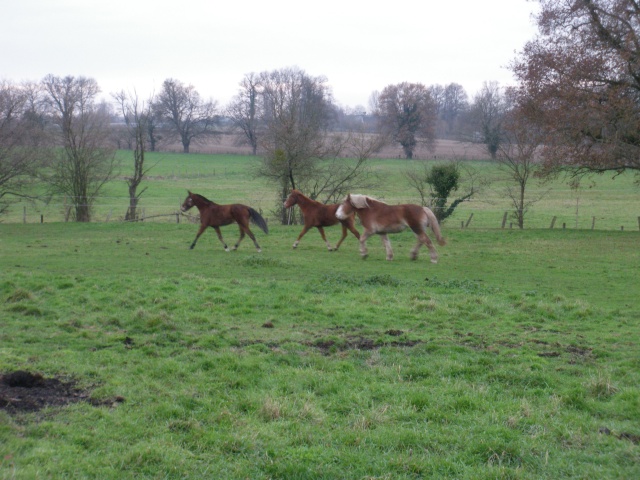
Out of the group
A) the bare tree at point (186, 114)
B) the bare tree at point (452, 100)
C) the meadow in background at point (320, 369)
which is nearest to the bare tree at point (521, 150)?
the meadow in background at point (320, 369)

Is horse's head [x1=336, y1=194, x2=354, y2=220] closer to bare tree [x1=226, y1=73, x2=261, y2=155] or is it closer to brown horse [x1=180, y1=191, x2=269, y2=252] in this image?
brown horse [x1=180, y1=191, x2=269, y2=252]

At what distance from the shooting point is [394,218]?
16484mm

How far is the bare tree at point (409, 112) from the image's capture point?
56375 mm

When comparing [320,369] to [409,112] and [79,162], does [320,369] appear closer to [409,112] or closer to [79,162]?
[79,162]

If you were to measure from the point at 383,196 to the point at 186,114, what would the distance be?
36573mm

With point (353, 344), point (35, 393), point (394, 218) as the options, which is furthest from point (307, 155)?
point (35, 393)

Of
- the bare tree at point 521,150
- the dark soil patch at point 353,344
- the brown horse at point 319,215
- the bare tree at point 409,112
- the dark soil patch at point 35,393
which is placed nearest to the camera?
the dark soil patch at point 35,393

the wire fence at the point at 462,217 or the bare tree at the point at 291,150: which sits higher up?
the bare tree at the point at 291,150

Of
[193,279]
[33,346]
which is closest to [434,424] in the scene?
[33,346]

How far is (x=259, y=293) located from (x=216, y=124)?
2445 inches

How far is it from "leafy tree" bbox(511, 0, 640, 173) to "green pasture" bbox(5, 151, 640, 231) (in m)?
3.78

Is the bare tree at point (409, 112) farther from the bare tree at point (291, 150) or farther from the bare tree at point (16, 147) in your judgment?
the bare tree at point (16, 147)

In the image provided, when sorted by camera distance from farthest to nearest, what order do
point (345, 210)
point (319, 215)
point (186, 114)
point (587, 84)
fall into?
point (186, 114)
point (587, 84)
point (319, 215)
point (345, 210)

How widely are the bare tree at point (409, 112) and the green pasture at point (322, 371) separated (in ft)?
141
